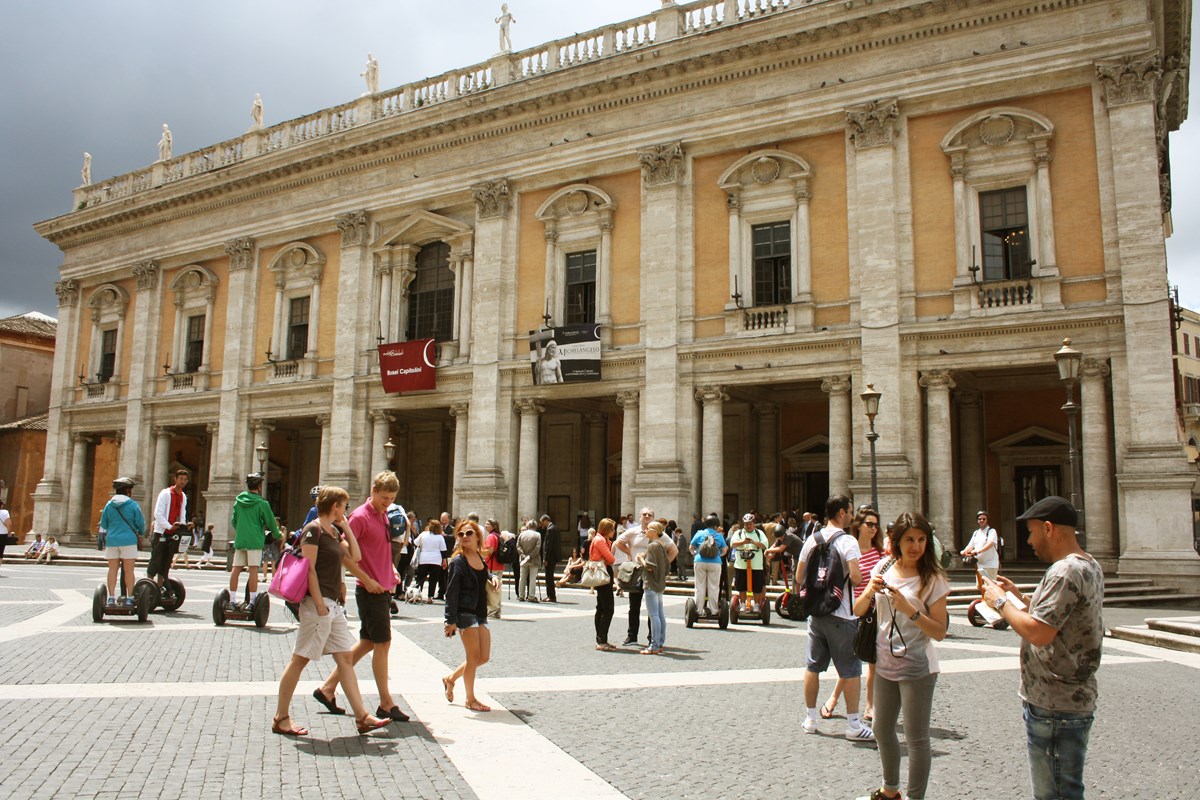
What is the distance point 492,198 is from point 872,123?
1115cm

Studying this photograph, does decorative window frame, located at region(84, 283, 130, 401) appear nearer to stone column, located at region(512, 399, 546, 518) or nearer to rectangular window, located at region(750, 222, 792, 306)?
stone column, located at region(512, 399, 546, 518)

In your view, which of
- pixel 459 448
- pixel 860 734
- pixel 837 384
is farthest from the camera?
pixel 459 448

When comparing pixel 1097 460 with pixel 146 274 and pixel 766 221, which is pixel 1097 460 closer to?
pixel 766 221

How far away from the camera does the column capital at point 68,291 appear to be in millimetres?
38469

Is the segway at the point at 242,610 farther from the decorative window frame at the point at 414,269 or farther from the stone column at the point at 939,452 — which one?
the decorative window frame at the point at 414,269

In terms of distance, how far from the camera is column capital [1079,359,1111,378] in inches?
788

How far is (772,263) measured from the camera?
79.9 feet

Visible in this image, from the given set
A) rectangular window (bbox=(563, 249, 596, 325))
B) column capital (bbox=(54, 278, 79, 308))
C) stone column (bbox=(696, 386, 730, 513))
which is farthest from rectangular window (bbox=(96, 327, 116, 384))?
stone column (bbox=(696, 386, 730, 513))

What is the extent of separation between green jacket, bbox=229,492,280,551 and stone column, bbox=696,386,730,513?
13.3 metres

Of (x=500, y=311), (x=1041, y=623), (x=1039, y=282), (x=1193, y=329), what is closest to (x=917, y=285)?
(x=1039, y=282)

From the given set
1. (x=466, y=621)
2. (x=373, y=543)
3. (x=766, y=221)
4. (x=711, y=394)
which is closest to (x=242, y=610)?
(x=466, y=621)

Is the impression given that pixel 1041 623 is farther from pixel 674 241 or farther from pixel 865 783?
pixel 674 241

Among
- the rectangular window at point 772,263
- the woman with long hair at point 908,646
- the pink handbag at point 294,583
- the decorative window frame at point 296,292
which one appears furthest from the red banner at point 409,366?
the woman with long hair at point 908,646

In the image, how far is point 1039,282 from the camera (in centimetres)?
2072
